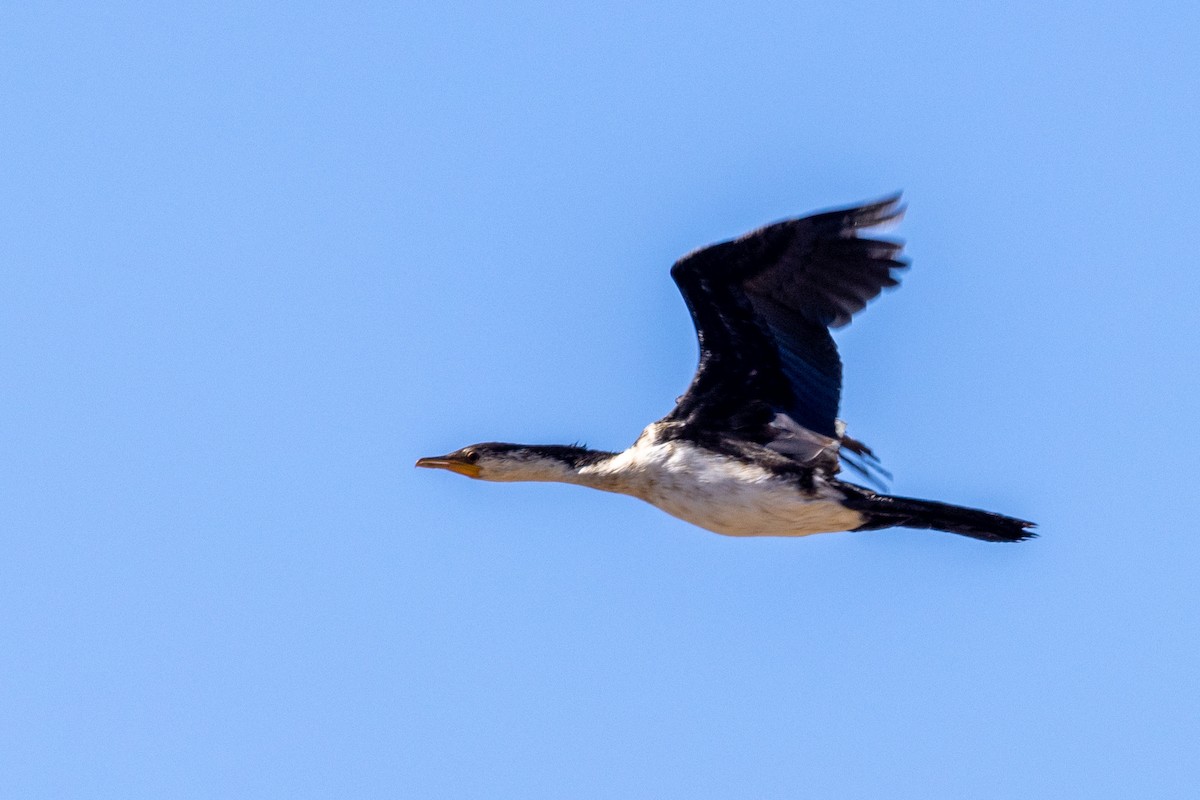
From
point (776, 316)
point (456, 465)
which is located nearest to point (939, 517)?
point (776, 316)

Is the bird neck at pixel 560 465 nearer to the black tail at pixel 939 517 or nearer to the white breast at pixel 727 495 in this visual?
the white breast at pixel 727 495

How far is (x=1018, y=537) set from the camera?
10.2 m

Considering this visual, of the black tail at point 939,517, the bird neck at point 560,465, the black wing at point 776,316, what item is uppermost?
the black wing at point 776,316

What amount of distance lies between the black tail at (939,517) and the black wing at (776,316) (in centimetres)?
73

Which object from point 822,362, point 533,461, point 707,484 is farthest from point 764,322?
point 533,461

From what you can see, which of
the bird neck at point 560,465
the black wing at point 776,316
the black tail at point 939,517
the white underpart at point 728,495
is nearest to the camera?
the black tail at point 939,517

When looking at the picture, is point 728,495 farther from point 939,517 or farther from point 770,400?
point 939,517

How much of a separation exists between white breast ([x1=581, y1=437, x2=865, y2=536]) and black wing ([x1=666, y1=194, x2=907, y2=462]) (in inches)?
13.4

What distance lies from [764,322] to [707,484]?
1.21m

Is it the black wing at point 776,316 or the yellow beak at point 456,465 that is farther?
the yellow beak at point 456,465

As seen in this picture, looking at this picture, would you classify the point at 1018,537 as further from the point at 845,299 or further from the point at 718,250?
the point at 718,250

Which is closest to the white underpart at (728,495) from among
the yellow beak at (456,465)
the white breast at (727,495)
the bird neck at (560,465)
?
the white breast at (727,495)

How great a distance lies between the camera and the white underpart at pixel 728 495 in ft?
34.6

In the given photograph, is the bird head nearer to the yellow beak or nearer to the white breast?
the yellow beak
